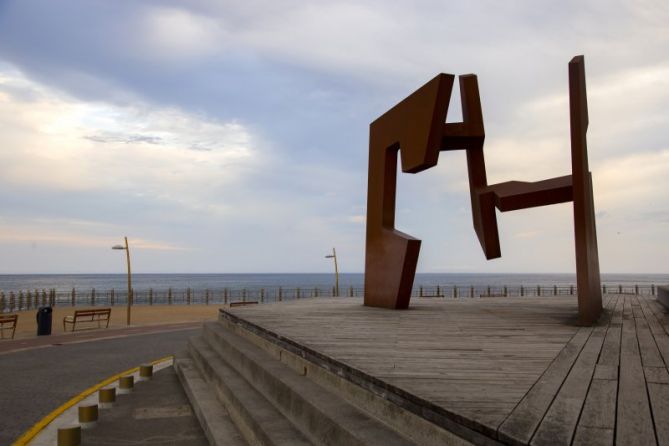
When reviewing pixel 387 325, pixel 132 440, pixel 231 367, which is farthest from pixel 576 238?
pixel 132 440

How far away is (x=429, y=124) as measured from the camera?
30.4 feet

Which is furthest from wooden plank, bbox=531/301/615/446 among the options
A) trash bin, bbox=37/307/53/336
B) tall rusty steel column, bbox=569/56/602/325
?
trash bin, bbox=37/307/53/336

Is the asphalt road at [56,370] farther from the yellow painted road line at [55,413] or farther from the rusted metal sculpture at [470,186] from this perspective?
the rusted metal sculpture at [470,186]

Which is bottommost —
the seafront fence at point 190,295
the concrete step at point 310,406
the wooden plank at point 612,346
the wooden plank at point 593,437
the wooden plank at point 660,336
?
the seafront fence at point 190,295

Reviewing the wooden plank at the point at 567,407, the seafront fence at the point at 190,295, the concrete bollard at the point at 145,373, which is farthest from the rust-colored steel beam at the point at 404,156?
the seafront fence at the point at 190,295

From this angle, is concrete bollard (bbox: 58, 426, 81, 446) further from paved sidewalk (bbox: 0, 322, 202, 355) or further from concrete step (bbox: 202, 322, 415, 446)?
paved sidewalk (bbox: 0, 322, 202, 355)

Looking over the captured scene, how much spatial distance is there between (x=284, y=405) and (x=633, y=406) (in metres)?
2.80

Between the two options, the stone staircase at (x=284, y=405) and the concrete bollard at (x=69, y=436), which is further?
the concrete bollard at (x=69, y=436)

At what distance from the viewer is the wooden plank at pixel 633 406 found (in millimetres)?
2475

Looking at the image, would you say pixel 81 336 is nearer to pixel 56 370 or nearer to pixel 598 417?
pixel 56 370

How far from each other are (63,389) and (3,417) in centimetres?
173

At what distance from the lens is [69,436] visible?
515cm

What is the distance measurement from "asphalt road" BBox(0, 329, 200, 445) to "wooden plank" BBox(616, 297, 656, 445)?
5784 mm

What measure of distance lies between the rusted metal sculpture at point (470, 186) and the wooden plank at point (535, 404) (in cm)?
341
